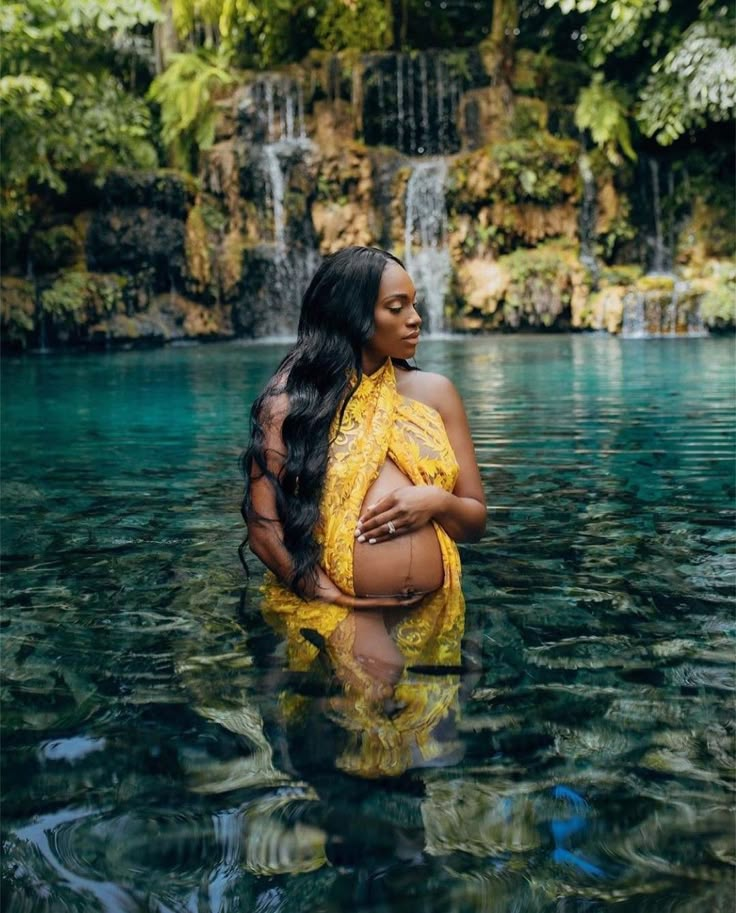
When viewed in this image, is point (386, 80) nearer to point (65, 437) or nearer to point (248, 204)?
→ point (248, 204)

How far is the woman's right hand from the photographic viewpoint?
3268mm

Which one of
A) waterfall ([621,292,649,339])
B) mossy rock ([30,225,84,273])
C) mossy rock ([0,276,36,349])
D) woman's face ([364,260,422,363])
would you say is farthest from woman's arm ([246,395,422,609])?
mossy rock ([30,225,84,273])

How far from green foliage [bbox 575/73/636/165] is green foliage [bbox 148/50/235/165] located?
8.50 m

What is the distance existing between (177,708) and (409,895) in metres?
1.07

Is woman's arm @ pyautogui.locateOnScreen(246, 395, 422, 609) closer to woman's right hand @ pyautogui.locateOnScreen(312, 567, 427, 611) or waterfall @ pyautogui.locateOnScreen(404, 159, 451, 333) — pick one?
woman's right hand @ pyautogui.locateOnScreen(312, 567, 427, 611)

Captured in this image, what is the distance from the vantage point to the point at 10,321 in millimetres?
20516

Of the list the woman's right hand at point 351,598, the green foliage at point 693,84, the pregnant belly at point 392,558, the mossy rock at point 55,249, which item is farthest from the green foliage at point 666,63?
the woman's right hand at point 351,598

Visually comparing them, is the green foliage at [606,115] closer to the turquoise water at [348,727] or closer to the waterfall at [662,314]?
the waterfall at [662,314]

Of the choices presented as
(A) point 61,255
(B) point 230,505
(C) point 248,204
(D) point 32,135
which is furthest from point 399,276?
(C) point 248,204

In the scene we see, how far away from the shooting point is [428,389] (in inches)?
138

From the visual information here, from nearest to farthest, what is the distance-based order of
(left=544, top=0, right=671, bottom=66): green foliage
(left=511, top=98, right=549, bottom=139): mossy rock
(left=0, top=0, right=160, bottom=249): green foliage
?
1. (left=0, top=0, right=160, bottom=249): green foliage
2. (left=544, top=0, right=671, bottom=66): green foliage
3. (left=511, top=98, right=549, bottom=139): mossy rock

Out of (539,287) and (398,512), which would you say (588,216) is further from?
(398,512)

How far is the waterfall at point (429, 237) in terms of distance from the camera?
83.4 ft

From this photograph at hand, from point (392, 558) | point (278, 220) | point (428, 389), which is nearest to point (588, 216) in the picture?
point (278, 220)
